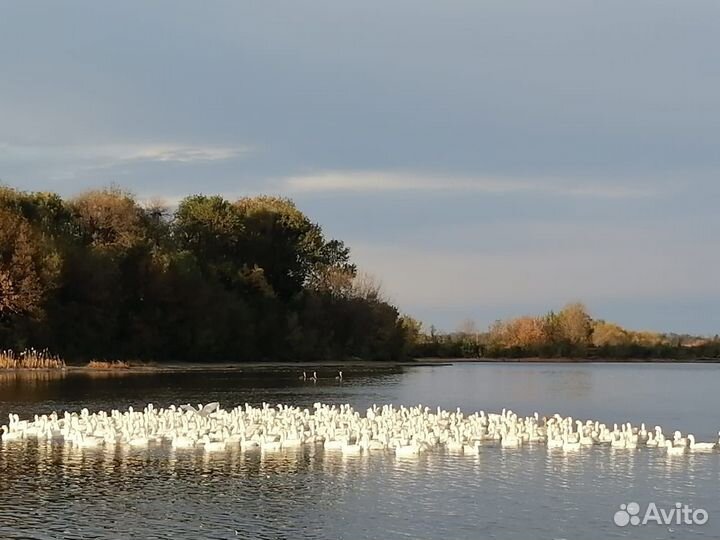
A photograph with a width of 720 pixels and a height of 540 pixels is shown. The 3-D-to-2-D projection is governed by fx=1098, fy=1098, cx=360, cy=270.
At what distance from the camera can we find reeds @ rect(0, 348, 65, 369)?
61750 mm

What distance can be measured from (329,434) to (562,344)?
291ft

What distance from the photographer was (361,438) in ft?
Result: 90.3

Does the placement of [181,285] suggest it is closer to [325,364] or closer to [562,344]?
[325,364]

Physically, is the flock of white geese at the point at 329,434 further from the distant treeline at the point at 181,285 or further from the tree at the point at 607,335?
the tree at the point at 607,335

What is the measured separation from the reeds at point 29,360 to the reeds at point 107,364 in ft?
7.73

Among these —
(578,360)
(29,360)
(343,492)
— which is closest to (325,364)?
(29,360)

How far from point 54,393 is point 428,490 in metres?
26.4

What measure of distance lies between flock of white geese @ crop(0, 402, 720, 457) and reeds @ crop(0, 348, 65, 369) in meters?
31.9


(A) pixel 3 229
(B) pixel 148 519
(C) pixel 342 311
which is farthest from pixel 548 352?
(B) pixel 148 519

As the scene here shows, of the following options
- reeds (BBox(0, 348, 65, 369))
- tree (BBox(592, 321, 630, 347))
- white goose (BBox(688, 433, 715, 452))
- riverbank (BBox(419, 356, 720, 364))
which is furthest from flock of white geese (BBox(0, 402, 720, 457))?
tree (BBox(592, 321, 630, 347))

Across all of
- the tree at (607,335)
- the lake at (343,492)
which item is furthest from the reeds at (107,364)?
the tree at (607,335)

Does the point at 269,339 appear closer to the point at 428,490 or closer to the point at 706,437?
the point at 706,437

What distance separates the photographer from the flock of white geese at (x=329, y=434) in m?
27.5

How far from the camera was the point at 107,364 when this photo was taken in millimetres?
68438
